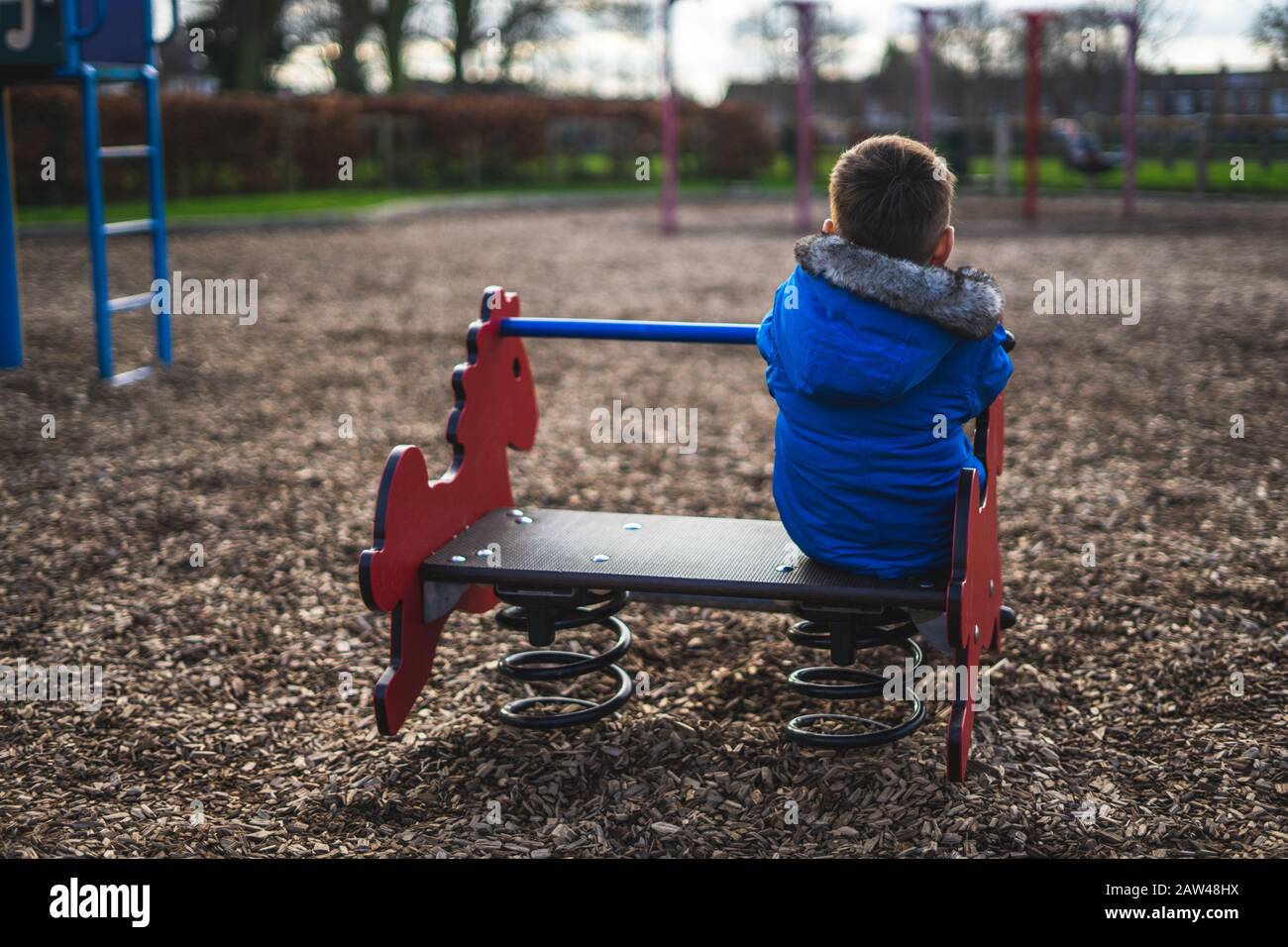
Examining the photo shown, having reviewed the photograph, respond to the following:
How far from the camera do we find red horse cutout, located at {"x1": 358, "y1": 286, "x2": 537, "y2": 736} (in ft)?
9.93

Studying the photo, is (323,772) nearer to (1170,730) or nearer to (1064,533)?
(1170,730)

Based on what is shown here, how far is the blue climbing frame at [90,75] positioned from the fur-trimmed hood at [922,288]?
520 cm

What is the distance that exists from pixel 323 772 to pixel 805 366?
149cm

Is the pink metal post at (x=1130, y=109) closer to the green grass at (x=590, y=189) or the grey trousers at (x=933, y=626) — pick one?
the green grass at (x=590, y=189)

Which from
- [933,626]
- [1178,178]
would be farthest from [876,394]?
[1178,178]

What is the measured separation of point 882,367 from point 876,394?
62mm

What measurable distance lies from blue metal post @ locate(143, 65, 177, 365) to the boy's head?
5757mm

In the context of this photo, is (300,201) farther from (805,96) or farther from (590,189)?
(805,96)

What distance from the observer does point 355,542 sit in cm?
→ 488

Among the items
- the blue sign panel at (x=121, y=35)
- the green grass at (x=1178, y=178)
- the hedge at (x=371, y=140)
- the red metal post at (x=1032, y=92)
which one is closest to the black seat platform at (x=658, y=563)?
the blue sign panel at (x=121, y=35)

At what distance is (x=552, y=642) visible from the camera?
3252 mm

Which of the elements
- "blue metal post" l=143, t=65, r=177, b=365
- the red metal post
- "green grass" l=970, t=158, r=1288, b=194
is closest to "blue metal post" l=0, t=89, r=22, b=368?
"blue metal post" l=143, t=65, r=177, b=365
